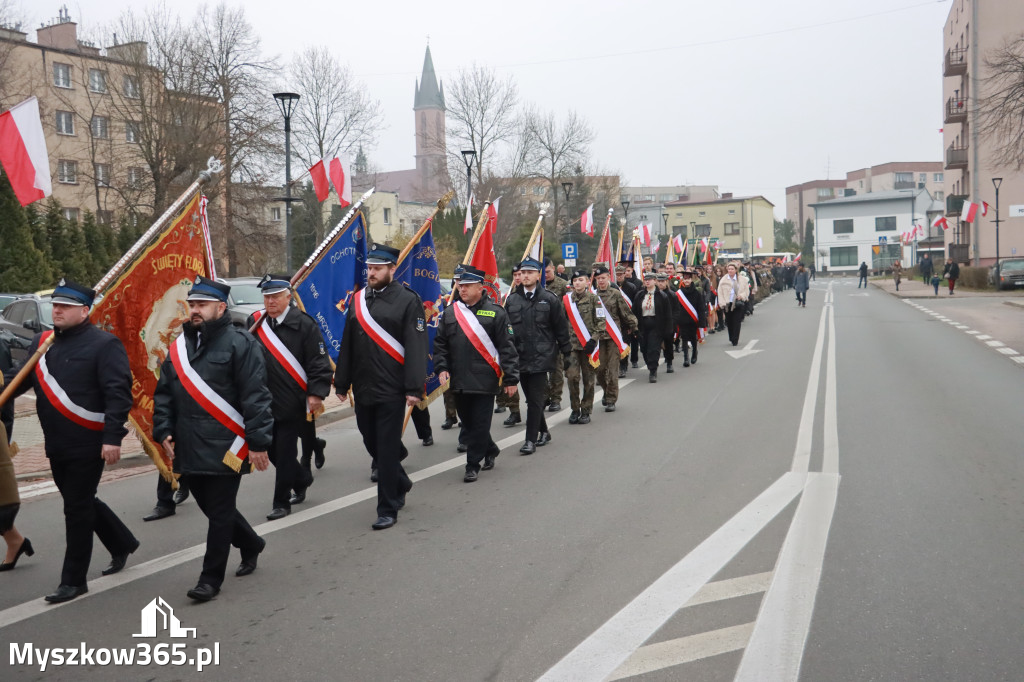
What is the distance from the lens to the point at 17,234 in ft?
101

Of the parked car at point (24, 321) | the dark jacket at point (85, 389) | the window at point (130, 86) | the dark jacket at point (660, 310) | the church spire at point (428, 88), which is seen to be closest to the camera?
the dark jacket at point (85, 389)

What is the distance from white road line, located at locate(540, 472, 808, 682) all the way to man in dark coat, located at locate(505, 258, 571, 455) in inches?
117

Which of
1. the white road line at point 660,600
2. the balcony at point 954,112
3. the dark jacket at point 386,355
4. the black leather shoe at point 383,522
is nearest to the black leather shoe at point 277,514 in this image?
the black leather shoe at point 383,522

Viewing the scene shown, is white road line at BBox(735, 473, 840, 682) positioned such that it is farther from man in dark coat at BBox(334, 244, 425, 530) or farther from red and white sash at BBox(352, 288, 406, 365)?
red and white sash at BBox(352, 288, 406, 365)

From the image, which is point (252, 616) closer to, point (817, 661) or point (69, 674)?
point (69, 674)

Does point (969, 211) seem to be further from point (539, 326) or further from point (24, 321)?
point (539, 326)

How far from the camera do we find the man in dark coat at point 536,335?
9484 millimetres

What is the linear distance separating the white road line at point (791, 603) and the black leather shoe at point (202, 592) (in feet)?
9.32

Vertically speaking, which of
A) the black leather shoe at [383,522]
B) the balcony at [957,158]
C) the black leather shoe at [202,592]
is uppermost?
the balcony at [957,158]

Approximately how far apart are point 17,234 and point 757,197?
10957 cm

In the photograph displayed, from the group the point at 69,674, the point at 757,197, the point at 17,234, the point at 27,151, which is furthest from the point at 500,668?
the point at 757,197

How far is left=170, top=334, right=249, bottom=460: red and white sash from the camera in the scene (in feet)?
17.0

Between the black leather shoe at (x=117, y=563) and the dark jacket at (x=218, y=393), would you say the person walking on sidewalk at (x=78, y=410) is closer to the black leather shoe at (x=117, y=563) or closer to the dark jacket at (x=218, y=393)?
the dark jacket at (x=218, y=393)

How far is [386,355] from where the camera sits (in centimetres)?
669
